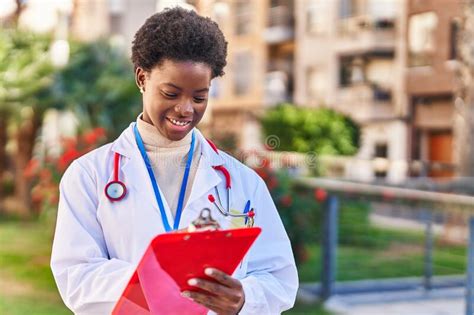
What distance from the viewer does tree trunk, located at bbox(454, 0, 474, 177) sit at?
31.3ft

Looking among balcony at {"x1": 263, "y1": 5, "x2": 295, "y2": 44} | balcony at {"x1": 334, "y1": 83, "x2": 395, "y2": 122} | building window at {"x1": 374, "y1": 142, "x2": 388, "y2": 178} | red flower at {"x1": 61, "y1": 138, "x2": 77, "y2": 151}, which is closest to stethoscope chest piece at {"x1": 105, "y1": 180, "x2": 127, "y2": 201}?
red flower at {"x1": 61, "y1": 138, "x2": 77, "y2": 151}

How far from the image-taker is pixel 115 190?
4.78 ft

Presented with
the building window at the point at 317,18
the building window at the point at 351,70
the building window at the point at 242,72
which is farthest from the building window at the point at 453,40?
the building window at the point at 242,72

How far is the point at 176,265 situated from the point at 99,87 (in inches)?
387

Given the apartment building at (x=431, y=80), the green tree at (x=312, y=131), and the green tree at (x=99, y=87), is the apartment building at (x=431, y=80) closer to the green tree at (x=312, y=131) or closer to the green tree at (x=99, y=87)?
the green tree at (x=312, y=131)

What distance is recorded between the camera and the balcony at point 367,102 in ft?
68.4

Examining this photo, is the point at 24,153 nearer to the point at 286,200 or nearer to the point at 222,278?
the point at 286,200

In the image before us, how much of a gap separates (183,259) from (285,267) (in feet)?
1.15

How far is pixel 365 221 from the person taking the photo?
895 centimetres

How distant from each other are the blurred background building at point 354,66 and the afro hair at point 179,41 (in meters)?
13.2

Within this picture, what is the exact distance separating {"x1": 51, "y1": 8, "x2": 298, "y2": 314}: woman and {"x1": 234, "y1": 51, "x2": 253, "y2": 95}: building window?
22616 millimetres

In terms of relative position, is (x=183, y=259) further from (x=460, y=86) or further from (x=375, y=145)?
(x=375, y=145)

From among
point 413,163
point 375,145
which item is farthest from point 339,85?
point 413,163

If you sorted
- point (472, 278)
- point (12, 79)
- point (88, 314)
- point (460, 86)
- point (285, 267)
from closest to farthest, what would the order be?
point (88, 314), point (285, 267), point (472, 278), point (460, 86), point (12, 79)
